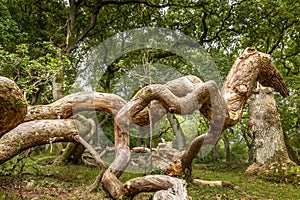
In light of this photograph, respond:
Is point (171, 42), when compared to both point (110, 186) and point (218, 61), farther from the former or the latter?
point (110, 186)

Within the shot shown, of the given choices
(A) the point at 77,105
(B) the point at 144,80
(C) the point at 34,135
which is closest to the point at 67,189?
(C) the point at 34,135

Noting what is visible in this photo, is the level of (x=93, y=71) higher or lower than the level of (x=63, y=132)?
higher

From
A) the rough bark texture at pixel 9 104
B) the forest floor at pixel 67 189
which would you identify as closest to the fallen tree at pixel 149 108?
the forest floor at pixel 67 189

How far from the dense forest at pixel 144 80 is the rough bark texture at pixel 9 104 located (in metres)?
2.12

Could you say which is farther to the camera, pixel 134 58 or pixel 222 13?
pixel 134 58

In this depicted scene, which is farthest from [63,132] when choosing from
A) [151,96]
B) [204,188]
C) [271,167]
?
[271,167]

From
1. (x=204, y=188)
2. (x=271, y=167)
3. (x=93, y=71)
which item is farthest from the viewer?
(x=93, y=71)

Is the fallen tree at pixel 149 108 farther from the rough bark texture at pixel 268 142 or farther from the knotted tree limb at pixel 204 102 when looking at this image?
the rough bark texture at pixel 268 142

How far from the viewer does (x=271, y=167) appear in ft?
33.4

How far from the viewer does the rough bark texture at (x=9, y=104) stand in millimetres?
1926

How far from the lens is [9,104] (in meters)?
1.97

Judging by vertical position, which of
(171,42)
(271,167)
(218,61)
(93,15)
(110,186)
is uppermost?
(93,15)

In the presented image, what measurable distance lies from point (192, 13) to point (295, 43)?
5822mm

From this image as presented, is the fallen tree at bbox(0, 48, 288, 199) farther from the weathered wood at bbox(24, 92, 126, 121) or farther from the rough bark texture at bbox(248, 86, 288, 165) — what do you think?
the rough bark texture at bbox(248, 86, 288, 165)
